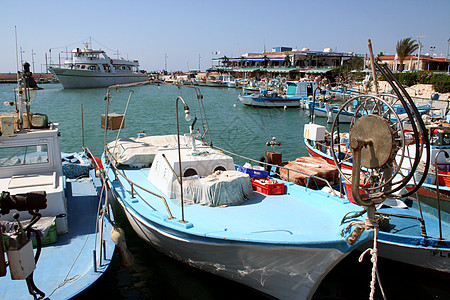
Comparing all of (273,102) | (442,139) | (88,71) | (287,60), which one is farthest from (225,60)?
(442,139)

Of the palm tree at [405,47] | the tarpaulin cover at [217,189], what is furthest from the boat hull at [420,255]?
the palm tree at [405,47]

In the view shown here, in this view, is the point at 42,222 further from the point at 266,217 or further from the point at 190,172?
the point at 266,217

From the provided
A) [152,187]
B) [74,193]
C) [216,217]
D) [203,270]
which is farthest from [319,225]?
[74,193]

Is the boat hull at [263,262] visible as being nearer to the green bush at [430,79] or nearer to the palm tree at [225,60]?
the green bush at [430,79]

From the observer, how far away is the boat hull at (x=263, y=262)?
7352 mm

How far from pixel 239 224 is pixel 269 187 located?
2.29 m

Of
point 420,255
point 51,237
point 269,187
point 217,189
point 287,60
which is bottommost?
point 420,255

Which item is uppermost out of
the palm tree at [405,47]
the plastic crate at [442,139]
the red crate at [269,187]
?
the palm tree at [405,47]

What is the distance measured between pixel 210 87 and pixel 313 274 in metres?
85.9

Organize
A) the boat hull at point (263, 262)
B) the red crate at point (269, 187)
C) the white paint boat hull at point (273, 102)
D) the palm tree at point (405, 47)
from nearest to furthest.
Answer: the boat hull at point (263, 262) → the red crate at point (269, 187) → the white paint boat hull at point (273, 102) → the palm tree at point (405, 47)

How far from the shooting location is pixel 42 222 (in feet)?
26.6

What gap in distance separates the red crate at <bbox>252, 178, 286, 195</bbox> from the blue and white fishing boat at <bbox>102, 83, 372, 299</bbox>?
3cm

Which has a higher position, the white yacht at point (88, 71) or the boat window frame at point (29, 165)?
the white yacht at point (88, 71)

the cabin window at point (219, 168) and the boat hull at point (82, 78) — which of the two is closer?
the cabin window at point (219, 168)
